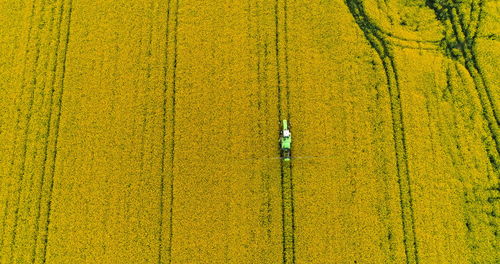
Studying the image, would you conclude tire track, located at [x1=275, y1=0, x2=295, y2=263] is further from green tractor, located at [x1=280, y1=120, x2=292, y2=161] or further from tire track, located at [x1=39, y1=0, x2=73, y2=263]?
tire track, located at [x1=39, y1=0, x2=73, y2=263]

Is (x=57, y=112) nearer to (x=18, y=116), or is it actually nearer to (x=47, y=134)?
(x=47, y=134)

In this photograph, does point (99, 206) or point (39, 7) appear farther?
point (39, 7)

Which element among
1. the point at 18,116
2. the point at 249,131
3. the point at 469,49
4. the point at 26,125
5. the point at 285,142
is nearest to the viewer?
the point at 285,142

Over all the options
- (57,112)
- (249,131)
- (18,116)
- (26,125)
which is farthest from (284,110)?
(18,116)

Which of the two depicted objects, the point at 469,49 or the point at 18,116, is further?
the point at 469,49

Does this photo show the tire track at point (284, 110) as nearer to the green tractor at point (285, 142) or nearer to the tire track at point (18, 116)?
the green tractor at point (285, 142)

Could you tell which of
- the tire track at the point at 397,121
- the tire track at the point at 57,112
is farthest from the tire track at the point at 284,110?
the tire track at the point at 57,112

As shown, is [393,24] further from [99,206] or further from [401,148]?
[99,206]

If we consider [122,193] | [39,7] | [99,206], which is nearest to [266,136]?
[122,193]
